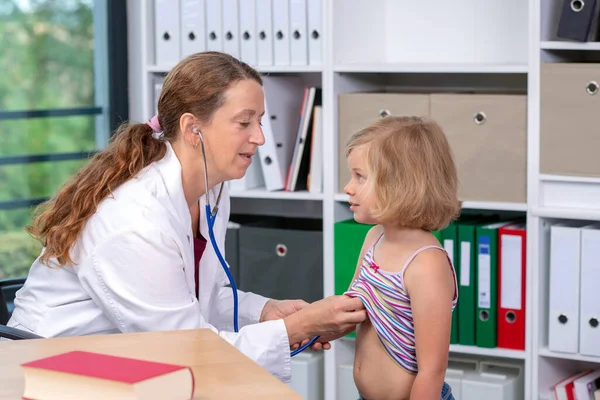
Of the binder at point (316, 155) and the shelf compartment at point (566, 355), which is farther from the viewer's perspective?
the binder at point (316, 155)

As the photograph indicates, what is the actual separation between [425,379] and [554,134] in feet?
3.39

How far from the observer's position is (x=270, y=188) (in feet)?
9.43

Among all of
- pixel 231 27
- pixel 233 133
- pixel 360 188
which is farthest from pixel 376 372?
pixel 231 27

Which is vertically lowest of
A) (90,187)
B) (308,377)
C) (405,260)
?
(308,377)

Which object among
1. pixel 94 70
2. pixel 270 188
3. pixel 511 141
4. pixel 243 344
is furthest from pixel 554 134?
pixel 94 70

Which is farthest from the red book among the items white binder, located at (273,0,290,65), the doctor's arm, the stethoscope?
white binder, located at (273,0,290,65)

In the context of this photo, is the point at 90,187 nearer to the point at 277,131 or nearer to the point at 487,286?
the point at 277,131

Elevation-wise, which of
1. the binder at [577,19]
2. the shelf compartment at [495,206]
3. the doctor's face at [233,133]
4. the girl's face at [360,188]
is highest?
the binder at [577,19]

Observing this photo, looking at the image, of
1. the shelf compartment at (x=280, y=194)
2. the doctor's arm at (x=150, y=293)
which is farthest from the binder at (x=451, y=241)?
the doctor's arm at (x=150, y=293)

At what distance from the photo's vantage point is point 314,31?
2740 mm

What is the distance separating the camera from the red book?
926mm

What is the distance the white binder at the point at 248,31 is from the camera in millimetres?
2820

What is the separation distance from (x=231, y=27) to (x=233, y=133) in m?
1.02

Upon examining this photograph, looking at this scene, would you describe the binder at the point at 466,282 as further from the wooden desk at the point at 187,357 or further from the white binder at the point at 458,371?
the wooden desk at the point at 187,357
